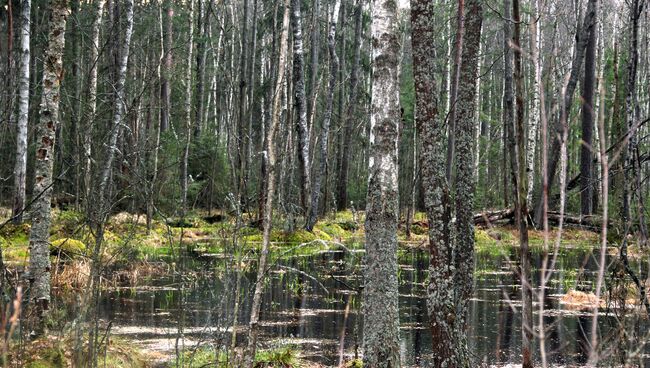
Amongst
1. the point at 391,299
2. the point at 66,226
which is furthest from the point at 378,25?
the point at 66,226

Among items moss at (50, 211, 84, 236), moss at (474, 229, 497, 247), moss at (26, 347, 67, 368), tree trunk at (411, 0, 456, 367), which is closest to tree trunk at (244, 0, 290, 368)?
tree trunk at (411, 0, 456, 367)

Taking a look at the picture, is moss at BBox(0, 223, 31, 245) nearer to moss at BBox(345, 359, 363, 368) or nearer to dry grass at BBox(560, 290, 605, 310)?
moss at BBox(345, 359, 363, 368)

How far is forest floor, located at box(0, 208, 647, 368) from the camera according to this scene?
5.35 m

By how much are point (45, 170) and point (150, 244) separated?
450 inches

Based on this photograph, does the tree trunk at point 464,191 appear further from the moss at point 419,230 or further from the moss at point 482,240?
the moss at point 419,230

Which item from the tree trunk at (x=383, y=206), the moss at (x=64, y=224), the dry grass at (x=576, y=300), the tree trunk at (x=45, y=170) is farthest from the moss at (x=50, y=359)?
the moss at (x=64, y=224)

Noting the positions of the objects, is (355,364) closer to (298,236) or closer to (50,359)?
(50,359)

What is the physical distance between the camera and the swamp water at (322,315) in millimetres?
7289

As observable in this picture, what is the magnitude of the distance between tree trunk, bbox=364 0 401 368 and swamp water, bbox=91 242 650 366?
0.34m

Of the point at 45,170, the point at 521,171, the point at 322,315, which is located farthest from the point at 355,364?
the point at 45,170

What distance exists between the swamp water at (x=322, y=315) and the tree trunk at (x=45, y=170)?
4.61ft

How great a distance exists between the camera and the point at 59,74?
6801 millimetres

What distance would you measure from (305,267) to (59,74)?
8724mm

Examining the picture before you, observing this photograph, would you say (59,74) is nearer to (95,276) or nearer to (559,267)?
(95,276)
